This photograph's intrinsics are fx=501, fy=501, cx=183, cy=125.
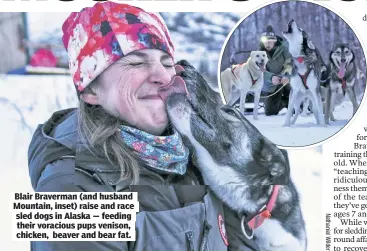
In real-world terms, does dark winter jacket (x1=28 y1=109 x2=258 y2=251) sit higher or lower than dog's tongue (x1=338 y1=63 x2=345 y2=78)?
lower

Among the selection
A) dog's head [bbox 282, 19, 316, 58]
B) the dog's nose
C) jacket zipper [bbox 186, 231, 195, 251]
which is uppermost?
dog's head [bbox 282, 19, 316, 58]

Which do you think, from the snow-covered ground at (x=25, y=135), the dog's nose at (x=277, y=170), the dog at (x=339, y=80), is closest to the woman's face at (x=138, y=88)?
the snow-covered ground at (x=25, y=135)

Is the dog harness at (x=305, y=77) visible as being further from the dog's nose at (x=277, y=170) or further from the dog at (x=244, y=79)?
the dog's nose at (x=277, y=170)

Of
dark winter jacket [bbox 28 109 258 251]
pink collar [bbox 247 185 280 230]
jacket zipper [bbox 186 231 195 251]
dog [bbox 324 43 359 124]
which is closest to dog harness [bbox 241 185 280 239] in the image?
pink collar [bbox 247 185 280 230]

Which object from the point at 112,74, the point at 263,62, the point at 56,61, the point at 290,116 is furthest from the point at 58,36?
the point at 290,116

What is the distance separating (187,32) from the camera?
5.92ft

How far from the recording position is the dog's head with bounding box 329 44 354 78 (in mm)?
1840

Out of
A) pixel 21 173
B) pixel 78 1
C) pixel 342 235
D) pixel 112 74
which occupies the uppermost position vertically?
pixel 78 1

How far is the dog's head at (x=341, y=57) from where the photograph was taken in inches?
72.4

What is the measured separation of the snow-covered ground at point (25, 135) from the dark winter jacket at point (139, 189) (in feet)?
0.13

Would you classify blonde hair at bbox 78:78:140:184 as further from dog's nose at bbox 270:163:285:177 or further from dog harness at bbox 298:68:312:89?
dog harness at bbox 298:68:312:89

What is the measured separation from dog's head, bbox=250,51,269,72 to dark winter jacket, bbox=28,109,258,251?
1.47 ft

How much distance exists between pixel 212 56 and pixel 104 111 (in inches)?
17.2

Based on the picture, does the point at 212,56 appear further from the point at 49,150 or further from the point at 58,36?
the point at 49,150
